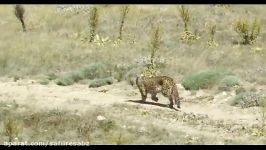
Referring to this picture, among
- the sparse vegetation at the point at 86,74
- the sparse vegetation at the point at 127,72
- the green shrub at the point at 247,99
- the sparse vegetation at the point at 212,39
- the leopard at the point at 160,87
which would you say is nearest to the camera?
the sparse vegetation at the point at 127,72

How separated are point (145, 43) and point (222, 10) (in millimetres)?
6005

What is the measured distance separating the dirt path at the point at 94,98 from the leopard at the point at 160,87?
0.46 meters

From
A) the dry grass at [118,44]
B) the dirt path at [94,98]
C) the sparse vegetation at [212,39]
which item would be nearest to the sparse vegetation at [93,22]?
the dry grass at [118,44]

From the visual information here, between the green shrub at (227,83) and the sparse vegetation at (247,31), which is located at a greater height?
the sparse vegetation at (247,31)

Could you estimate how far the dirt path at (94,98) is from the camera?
16172mm

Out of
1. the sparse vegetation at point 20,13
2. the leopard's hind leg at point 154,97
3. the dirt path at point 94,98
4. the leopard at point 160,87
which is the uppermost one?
the sparse vegetation at point 20,13

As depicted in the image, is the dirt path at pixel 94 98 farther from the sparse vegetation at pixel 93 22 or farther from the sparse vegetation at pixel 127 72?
the sparse vegetation at pixel 93 22

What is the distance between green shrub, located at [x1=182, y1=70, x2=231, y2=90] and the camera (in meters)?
18.7

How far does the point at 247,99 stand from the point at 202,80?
96.6 inches

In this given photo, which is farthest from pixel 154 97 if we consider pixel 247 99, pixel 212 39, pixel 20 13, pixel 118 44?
pixel 20 13

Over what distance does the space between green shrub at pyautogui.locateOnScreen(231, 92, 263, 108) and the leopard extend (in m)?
1.66

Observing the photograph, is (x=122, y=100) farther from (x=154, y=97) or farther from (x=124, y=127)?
(x=124, y=127)

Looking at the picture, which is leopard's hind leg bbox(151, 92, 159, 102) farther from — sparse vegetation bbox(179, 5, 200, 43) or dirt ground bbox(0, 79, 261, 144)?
sparse vegetation bbox(179, 5, 200, 43)
